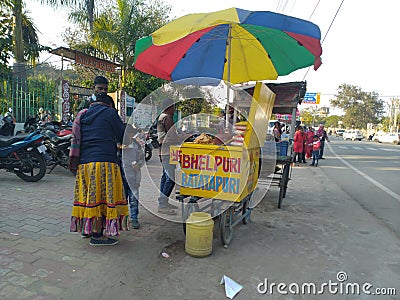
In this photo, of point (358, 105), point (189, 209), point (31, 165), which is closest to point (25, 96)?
point (31, 165)

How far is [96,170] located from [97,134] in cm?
37

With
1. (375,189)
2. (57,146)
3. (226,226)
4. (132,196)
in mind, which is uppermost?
(57,146)

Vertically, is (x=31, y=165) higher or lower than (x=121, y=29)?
lower

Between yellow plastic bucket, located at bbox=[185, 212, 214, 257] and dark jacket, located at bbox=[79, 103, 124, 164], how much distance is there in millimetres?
1113

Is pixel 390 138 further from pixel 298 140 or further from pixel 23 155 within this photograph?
pixel 23 155

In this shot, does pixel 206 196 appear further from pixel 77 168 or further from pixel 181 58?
pixel 181 58

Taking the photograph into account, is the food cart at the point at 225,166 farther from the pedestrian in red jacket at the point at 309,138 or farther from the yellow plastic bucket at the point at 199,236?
the pedestrian in red jacket at the point at 309,138

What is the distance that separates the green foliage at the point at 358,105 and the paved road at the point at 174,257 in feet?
194

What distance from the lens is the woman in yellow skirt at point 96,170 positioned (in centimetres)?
312

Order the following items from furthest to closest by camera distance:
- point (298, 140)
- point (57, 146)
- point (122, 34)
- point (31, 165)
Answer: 1. point (122, 34)
2. point (298, 140)
3. point (57, 146)
4. point (31, 165)

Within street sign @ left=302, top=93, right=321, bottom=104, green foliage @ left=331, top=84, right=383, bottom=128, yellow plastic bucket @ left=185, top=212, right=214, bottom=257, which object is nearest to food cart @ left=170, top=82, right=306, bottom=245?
yellow plastic bucket @ left=185, top=212, right=214, bottom=257

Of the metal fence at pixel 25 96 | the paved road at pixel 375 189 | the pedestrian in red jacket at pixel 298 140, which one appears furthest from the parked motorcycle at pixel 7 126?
the pedestrian in red jacket at pixel 298 140

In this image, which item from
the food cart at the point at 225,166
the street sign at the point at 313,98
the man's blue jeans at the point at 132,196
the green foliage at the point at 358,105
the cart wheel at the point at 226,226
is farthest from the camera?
the green foliage at the point at 358,105

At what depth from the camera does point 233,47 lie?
505 cm
